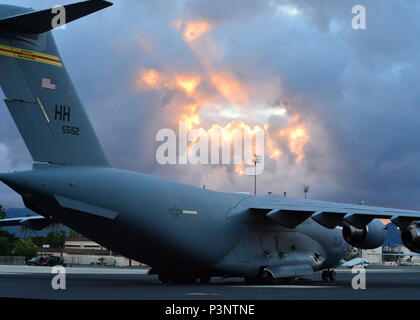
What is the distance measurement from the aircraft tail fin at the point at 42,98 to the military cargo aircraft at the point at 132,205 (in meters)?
0.03

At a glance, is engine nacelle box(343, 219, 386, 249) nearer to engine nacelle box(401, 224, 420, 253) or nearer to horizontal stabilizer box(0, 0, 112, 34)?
engine nacelle box(401, 224, 420, 253)

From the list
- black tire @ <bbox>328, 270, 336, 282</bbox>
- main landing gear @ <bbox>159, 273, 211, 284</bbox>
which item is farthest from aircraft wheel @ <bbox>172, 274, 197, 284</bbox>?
black tire @ <bbox>328, 270, 336, 282</bbox>

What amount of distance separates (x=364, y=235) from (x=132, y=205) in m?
9.36

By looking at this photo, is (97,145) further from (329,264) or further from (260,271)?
(329,264)

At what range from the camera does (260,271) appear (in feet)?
78.4

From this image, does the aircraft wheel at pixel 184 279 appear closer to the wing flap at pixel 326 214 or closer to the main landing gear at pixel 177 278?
the main landing gear at pixel 177 278

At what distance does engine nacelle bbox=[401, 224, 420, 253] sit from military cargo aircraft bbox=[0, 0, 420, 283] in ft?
0.12

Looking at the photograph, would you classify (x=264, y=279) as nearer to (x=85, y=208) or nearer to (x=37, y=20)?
(x=85, y=208)

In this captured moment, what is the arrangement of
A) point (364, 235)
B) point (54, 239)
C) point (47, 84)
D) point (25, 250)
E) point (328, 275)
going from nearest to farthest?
point (47, 84)
point (364, 235)
point (328, 275)
point (25, 250)
point (54, 239)

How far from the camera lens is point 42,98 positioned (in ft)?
61.4

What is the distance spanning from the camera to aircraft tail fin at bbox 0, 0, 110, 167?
59.3 feet

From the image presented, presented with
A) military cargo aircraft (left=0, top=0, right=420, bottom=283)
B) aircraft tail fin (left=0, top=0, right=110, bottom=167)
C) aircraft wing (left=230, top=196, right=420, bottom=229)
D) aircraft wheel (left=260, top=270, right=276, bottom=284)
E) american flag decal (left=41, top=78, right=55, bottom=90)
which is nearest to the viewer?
aircraft tail fin (left=0, top=0, right=110, bottom=167)

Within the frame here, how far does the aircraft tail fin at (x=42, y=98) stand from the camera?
59.3ft

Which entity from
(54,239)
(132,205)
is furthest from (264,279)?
(54,239)
